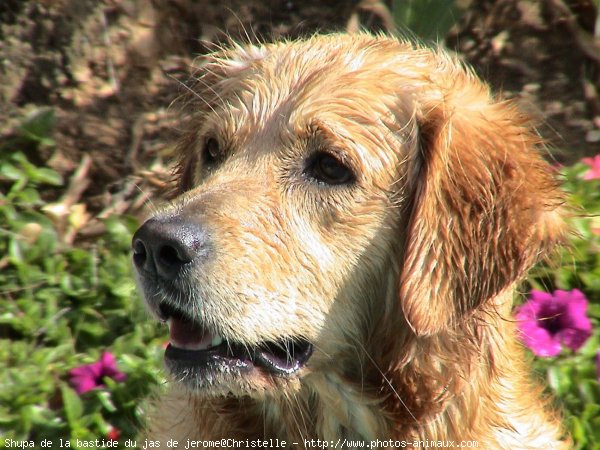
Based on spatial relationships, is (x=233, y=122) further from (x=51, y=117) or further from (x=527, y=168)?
(x=51, y=117)

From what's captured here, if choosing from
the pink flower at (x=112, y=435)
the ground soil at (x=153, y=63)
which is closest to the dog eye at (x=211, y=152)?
the pink flower at (x=112, y=435)

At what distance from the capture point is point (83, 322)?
5.27 meters

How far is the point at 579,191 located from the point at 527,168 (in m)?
2.16

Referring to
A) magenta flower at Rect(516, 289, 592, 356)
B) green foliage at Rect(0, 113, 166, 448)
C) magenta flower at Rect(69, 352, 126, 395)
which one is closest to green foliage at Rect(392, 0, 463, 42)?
magenta flower at Rect(516, 289, 592, 356)

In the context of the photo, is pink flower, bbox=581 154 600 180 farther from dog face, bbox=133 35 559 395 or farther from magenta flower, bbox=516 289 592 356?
dog face, bbox=133 35 559 395

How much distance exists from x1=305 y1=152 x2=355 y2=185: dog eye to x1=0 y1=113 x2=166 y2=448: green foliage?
183 centimetres

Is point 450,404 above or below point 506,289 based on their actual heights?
below

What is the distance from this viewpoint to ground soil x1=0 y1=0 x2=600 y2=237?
19.2ft

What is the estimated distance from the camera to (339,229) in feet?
11.4

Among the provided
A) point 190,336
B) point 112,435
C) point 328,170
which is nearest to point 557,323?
point 328,170

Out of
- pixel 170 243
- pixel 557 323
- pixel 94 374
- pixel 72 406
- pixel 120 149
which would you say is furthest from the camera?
pixel 120 149

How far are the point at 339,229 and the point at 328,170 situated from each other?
23 cm

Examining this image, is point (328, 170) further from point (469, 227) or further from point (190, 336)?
point (190, 336)

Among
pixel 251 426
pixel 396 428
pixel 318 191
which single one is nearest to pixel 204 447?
pixel 251 426
